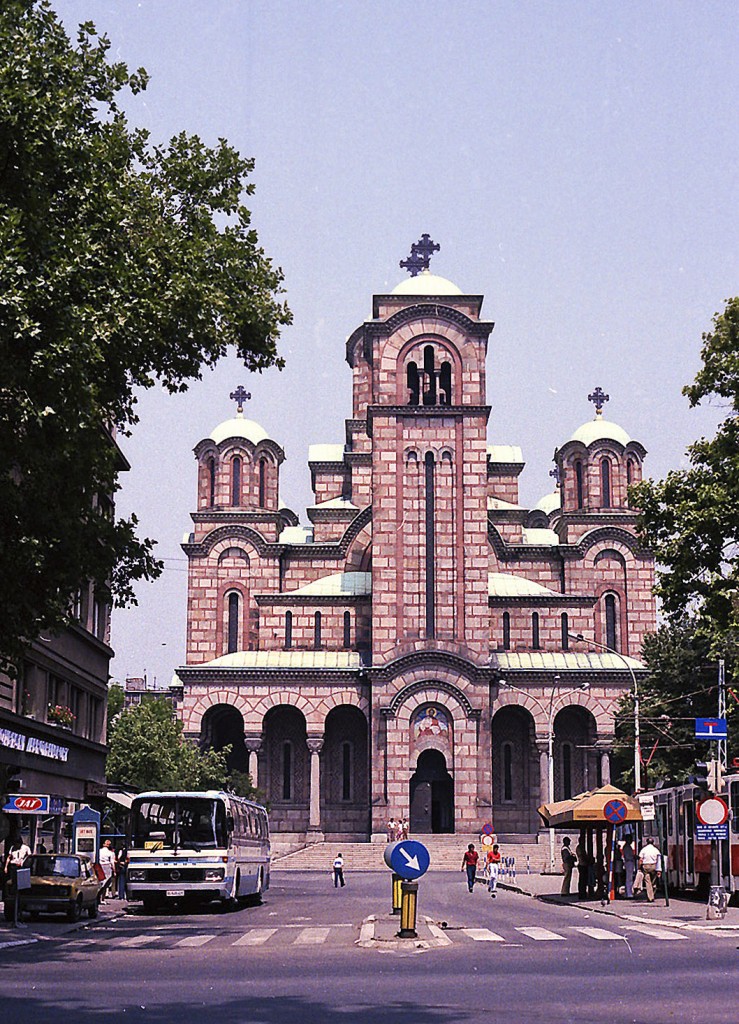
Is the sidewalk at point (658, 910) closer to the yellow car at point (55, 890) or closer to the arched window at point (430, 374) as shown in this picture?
the yellow car at point (55, 890)

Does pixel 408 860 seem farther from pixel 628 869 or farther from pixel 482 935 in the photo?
pixel 628 869

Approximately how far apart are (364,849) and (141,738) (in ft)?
44.0

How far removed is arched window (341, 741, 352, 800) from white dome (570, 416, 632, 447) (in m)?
23.7

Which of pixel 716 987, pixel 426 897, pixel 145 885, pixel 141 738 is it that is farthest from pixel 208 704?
pixel 716 987

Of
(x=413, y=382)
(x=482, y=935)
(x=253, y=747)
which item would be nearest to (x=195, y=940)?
(x=482, y=935)

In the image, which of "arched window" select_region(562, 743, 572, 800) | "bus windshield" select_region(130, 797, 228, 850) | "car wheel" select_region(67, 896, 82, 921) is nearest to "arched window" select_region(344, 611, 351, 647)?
"arched window" select_region(562, 743, 572, 800)

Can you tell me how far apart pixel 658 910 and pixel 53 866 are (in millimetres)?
11993

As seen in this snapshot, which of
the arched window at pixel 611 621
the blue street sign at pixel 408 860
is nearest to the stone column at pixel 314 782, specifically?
the arched window at pixel 611 621

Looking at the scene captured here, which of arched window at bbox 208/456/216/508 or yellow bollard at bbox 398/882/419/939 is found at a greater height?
arched window at bbox 208/456/216/508

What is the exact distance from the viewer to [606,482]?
9162cm

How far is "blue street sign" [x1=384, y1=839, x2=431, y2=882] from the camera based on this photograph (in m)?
21.4

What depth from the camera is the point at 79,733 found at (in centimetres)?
4753

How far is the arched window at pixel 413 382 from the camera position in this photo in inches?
3263

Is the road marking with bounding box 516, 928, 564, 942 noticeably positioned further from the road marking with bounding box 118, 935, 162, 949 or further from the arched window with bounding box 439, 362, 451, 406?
the arched window with bounding box 439, 362, 451, 406
